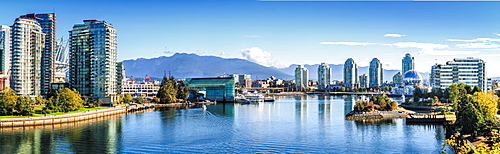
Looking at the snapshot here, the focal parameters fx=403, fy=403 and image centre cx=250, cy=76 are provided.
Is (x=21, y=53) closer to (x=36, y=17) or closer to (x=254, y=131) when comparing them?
(x=36, y=17)

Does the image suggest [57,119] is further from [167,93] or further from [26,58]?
[167,93]

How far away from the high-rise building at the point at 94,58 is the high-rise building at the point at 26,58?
21.8 ft

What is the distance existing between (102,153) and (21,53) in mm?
49030

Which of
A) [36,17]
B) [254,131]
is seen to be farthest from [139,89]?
[254,131]

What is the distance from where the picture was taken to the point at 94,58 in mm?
76375

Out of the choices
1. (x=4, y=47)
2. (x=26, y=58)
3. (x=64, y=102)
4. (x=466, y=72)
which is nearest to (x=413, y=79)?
(x=466, y=72)

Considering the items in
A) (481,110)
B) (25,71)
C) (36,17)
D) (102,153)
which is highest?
(36,17)

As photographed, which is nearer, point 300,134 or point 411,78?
point 300,134

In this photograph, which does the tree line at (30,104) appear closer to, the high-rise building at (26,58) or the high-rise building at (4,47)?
the high-rise building at (26,58)

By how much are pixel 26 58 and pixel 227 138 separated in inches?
1988

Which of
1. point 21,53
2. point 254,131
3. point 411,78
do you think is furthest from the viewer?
point 411,78

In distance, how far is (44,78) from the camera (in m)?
78.2

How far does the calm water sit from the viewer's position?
32000mm

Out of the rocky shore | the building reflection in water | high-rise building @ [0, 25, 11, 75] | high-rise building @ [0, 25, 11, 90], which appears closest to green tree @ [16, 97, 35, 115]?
the building reflection in water
